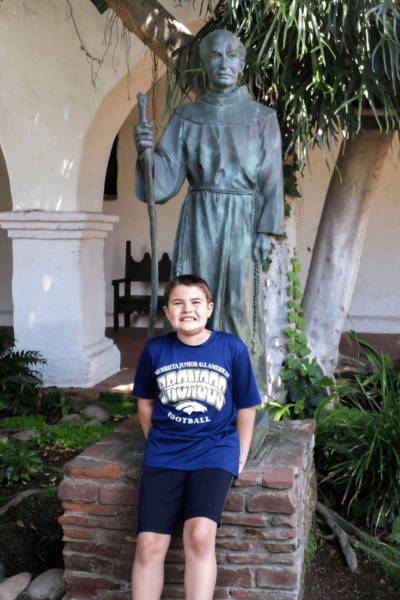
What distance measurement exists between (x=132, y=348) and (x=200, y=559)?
4.96 m

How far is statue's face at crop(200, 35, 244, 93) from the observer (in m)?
2.30

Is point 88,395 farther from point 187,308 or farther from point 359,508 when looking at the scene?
point 187,308

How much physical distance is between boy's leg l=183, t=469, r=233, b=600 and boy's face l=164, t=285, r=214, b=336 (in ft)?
1.63

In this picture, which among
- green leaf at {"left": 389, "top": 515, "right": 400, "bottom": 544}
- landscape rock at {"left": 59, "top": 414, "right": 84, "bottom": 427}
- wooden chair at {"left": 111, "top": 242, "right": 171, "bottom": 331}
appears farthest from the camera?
wooden chair at {"left": 111, "top": 242, "right": 171, "bottom": 331}

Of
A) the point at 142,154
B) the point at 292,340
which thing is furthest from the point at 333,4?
the point at 292,340

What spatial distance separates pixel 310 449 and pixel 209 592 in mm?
1106

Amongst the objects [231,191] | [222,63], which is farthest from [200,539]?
[222,63]

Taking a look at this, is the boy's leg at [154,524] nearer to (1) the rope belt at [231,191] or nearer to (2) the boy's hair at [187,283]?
(2) the boy's hair at [187,283]

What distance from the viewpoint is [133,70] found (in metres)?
4.91

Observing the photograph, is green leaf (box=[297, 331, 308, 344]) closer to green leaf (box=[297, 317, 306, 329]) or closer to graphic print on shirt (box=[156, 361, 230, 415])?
green leaf (box=[297, 317, 306, 329])

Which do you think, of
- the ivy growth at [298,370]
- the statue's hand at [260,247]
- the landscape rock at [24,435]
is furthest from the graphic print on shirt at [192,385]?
the landscape rock at [24,435]

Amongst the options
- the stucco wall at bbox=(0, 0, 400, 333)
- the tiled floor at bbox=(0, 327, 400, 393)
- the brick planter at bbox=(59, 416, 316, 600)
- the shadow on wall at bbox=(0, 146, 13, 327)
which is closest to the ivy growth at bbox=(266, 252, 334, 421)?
the tiled floor at bbox=(0, 327, 400, 393)

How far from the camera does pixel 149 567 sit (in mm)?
2002

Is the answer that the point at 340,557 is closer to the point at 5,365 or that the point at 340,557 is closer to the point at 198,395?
the point at 198,395
